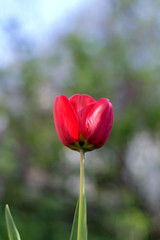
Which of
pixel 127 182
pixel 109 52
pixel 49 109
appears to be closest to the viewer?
pixel 109 52

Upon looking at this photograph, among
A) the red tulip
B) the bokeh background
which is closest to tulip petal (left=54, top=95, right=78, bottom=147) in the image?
the red tulip

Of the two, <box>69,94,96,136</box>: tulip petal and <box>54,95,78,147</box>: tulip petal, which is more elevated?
<box>69,94,96,136</box>: tulip petal

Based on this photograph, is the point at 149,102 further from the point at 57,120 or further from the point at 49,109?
the point at 57,120

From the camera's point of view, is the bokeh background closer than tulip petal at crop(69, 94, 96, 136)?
No

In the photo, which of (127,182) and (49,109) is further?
(49,109)

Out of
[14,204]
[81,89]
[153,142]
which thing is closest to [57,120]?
[81,89]

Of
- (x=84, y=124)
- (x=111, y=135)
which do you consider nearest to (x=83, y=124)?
(x=84, y=124)

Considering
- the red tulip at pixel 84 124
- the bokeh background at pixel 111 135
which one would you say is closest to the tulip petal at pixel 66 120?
the red tulip at pixel 84 124

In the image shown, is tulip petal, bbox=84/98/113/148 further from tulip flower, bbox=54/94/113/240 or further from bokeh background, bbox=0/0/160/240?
bokeh background, bbox=0/0/160/240
